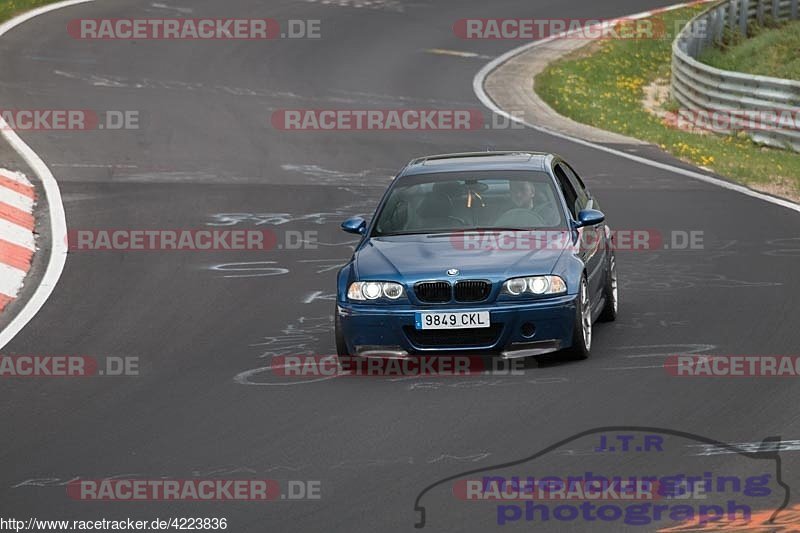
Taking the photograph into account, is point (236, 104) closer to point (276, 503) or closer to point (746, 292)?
point (746, 292)

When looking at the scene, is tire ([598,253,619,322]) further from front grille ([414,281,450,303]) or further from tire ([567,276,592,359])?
front grille ([414,281,450,303])

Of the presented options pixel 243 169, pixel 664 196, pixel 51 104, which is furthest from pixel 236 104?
pixel 664 196

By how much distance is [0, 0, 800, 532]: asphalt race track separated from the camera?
335 inches

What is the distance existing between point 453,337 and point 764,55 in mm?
24838

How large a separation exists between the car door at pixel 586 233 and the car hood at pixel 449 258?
20.1 inches

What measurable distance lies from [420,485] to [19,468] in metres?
2.37

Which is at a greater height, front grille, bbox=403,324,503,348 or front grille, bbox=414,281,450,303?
front grille, bbox=414,281,450,303

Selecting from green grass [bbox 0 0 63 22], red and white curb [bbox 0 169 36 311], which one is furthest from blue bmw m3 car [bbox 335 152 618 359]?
green grass [bbox 0 0 63 22]

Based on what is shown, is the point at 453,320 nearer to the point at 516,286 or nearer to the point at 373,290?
the point at 516,286

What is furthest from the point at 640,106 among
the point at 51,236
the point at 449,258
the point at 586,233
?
the point at 449,258

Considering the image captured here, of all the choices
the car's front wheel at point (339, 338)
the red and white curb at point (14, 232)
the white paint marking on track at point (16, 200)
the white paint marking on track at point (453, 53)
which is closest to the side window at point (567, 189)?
the car's front wheel at point (339, 338)

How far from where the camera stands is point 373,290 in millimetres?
11219

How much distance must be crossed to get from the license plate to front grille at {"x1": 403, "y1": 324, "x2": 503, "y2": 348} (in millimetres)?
35

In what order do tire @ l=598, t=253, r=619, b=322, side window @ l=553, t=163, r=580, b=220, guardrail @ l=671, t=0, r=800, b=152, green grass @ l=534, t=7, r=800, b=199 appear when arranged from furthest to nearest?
guardrail @ l=671, t=0, r=800, b=152
green grass @ l=534, t=7, r=800, b=199
tire @ l=598, t=253, r=619, b=322
side window @ l=553, t=163, r=580, b=220
